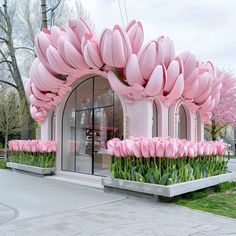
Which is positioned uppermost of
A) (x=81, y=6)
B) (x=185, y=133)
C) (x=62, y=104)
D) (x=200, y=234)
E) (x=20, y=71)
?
(x=81, y=6)

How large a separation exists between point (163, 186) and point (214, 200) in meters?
1.55

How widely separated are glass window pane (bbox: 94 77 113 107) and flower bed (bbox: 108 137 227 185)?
9.09ft

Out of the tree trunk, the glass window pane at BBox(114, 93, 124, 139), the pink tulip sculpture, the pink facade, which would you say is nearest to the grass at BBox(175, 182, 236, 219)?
the pink tulip sculpture

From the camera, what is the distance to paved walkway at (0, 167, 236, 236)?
5301 mm

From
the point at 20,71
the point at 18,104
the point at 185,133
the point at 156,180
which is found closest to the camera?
the point at 156,180

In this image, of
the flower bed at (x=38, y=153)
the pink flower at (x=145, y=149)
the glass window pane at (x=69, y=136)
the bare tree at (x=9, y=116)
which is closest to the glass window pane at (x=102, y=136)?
the glass window pane at (x=69, y=136)

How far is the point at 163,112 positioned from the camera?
408 inches

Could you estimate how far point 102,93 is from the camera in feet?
37.6

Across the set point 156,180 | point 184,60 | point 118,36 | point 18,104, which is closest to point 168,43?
point 184,60

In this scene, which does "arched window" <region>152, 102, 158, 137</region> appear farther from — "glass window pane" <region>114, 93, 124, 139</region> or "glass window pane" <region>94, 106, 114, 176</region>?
"glass window pane" <region>94, 106, 114, 176</region>

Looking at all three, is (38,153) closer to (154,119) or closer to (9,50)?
(154,119)

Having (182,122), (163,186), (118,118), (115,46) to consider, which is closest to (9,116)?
(118,118)

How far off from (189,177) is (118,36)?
422 cm

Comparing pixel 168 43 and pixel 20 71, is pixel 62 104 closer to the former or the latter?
pixel 168 43
